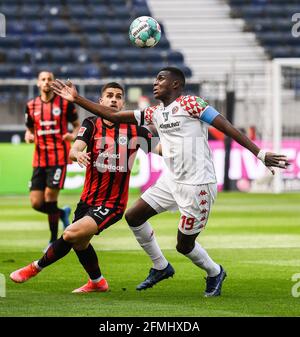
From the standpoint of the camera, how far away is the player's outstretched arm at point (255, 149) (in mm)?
7949

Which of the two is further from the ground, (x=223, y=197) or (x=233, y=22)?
(x=233, y=22)

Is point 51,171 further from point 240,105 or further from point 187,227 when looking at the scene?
point 240,105

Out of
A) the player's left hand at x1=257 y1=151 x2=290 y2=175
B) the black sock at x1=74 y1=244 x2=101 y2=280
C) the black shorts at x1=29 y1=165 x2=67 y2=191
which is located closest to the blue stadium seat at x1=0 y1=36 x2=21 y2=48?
the black shorts at x1=29 y1=165 x2=67 y2=191

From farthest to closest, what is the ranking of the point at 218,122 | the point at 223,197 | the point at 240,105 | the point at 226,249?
the point at 240,105
the point at 223,197
the point at 226,249
the point at 218,122

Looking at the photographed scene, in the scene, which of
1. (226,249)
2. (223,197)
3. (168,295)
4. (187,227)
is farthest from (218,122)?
(223,197)

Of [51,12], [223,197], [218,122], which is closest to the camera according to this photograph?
[218,122]

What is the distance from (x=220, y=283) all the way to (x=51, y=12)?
25083mm

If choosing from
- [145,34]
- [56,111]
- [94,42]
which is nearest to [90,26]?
[94,42]

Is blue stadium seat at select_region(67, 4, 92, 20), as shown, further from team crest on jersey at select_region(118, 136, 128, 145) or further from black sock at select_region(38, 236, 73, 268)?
black sock at select_region(38, 236, 73, 268)

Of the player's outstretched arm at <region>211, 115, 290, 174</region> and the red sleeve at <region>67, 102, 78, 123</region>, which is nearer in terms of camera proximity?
the player's outstretched arm at <region>211, 115, 290, 174</region>

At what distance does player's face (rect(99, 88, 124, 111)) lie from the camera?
8883 millimetres

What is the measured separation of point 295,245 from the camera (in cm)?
1312

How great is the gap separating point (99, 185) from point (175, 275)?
1.65m

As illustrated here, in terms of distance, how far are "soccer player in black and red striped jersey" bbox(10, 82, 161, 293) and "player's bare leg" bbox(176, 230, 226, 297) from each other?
698mm
